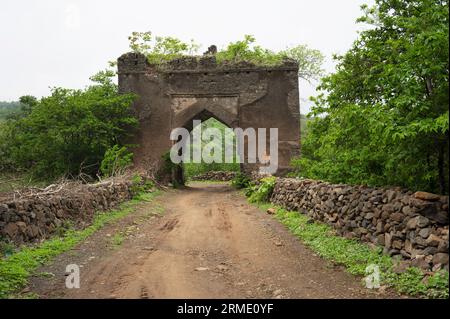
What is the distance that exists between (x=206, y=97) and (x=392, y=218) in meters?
13.6

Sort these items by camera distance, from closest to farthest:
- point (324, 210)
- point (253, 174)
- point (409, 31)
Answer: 1. point (409, 31)
2. point (324, 210)
3. point (253, 174)

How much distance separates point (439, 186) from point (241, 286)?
10.3ft

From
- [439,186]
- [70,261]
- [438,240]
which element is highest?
[439,186]

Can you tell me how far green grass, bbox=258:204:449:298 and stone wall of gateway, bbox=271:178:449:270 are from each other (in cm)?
15

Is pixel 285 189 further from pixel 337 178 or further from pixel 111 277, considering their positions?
pixel 111 277

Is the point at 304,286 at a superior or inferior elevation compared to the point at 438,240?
inferior

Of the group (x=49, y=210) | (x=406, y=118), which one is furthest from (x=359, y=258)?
(x=49, y=210)

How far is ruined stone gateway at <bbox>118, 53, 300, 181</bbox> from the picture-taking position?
1831 centimetres

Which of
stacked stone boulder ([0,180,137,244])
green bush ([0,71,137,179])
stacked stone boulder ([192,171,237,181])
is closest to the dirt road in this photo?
stacked stone boulder ([0,180,137,244])

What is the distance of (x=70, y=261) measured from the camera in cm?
651

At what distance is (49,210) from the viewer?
26.2 ft

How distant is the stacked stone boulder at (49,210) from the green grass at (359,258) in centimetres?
461

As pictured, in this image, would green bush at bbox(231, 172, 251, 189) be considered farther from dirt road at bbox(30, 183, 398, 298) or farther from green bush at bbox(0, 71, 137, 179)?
dirt road at bbox(30, 183, 398, 298)
